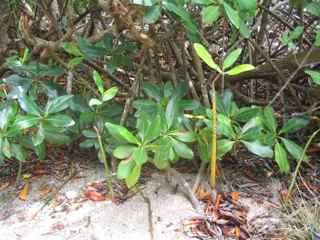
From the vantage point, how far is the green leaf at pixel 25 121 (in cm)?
156

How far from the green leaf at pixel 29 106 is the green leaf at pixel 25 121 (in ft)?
0.07

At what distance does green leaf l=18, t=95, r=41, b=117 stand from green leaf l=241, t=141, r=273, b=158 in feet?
2.15

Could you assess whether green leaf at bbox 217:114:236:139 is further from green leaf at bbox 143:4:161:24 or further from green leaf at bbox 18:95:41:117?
green leaf at bbox 18:95:41:117

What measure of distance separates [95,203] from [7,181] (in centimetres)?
40

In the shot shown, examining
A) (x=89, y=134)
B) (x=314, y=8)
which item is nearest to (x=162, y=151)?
(x=89, y=134)

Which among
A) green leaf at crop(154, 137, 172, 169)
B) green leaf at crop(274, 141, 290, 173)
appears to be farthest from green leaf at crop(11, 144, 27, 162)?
green leaf at crop(274, 141, 290, 173)

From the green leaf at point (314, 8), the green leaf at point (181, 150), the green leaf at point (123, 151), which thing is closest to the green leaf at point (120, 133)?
the green leaf at point (123, 151)

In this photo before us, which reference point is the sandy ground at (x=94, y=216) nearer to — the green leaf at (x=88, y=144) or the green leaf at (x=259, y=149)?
the green leaf at (x=88, y=144)

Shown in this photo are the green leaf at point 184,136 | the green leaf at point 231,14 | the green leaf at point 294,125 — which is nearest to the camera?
the green leaf at point 231,14

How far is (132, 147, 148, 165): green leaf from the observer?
1430 millimetres

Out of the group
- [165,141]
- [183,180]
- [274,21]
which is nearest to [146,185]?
[183,180]

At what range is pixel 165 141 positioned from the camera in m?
1.47

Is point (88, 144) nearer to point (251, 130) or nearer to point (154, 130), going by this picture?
point (154, 130)

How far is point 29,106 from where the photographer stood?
161cm
